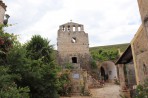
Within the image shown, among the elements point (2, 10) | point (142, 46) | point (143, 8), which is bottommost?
point (142, 46)

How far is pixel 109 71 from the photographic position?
3184cm

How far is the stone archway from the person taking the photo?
98.7ft

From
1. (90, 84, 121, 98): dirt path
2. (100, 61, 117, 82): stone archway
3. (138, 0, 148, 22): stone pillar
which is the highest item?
(138, 0, 148, 22): stone pillar

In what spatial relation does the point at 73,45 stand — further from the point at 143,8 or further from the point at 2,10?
the point at 143,8

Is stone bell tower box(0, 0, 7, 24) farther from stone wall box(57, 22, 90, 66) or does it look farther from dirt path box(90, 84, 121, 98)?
stone wall box(57, 22, 90, 66)

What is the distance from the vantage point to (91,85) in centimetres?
2247

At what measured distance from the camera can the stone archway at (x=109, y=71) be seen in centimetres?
3008

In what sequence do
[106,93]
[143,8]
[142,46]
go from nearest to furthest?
[143,8], [142,46], [106,93]

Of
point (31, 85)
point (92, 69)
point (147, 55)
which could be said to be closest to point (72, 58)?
point (92, 69)

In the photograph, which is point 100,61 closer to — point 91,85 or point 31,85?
point 91,85

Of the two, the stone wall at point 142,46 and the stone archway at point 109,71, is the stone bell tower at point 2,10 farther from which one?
the stone archway at point 109,71

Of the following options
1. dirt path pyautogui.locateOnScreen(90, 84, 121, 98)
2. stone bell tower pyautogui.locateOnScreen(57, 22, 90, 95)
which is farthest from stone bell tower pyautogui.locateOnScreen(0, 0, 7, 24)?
stone bell tower pyautogui.locateOnScreen(57, 22, 90, 95)

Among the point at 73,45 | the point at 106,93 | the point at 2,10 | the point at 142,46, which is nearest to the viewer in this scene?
the point at 142,46

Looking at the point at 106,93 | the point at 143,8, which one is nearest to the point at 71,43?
the point at 106,93
